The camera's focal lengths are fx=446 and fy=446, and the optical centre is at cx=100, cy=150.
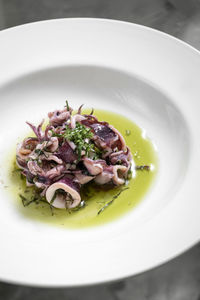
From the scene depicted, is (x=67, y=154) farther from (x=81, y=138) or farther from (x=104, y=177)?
(x=104, y=177)

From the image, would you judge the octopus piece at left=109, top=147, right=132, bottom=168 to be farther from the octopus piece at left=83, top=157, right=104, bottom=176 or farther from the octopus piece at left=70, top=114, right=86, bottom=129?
the octopus piece at left=70, top=114, right=86, bottom=129

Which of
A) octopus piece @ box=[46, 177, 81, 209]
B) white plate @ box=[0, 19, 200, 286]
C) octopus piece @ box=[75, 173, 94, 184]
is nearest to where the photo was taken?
white plate @ box=[0, 19, 200, 286]

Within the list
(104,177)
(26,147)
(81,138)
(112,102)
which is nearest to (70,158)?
(81,138)

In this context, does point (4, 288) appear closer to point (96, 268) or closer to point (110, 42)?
point (96, 268)

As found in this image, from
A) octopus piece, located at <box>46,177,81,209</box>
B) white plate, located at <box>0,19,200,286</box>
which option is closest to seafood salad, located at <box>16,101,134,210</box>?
octopus piece, located at <box>46,177,81,209</box>

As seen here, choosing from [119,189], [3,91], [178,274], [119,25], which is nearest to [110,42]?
[119,25]

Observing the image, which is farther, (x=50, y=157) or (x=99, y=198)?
(x=99, y=198)

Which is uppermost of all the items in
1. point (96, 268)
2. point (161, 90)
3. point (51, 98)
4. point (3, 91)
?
point (161, 90)
